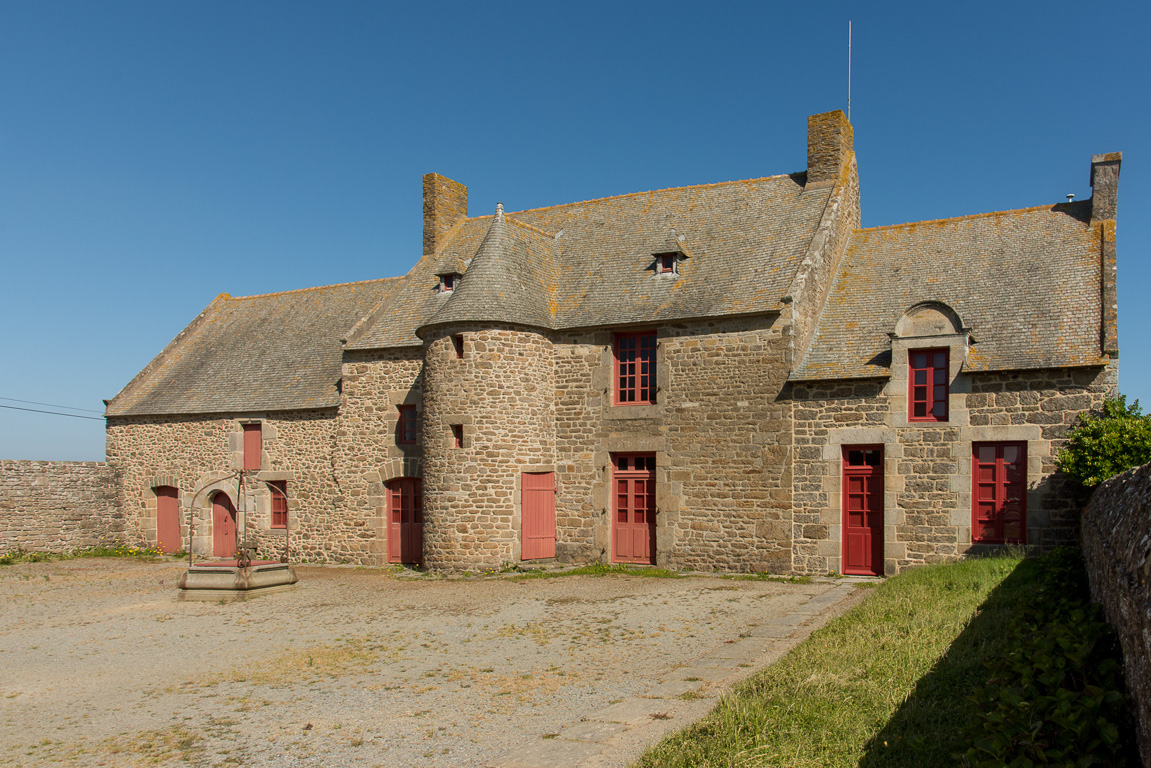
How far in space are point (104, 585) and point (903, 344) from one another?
48.1ft

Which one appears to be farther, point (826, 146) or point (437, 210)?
point (437, 210)

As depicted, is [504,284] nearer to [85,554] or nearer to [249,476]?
[249,476]

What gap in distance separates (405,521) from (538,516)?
3284 mm

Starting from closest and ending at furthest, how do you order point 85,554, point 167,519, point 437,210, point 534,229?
point 534,229, point 437,210, point 85,554, point 167,519

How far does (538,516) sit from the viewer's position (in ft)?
53.8

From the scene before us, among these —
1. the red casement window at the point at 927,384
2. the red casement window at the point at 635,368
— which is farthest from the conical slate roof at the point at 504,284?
the red casement window at the point at 927,384

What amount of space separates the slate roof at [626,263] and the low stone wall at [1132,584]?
984 centimetres

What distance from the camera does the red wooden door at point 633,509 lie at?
16078 mm

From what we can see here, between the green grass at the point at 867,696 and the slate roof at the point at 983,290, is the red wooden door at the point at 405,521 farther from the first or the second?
the green grass at the point at 867,696

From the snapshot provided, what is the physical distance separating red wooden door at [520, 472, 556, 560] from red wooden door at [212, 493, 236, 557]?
27.1ft

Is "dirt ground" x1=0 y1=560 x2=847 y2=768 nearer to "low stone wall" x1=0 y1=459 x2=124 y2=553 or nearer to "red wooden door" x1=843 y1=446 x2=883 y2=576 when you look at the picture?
"red wooden door" x1=843 y1=446 x2=883 y2=576

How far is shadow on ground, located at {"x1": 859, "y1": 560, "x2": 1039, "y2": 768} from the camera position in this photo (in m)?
4.92

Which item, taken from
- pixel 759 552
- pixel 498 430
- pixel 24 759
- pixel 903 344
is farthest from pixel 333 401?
pixel 24 759

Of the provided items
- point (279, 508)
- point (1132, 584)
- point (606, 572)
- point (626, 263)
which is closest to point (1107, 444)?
point (606, 572)
